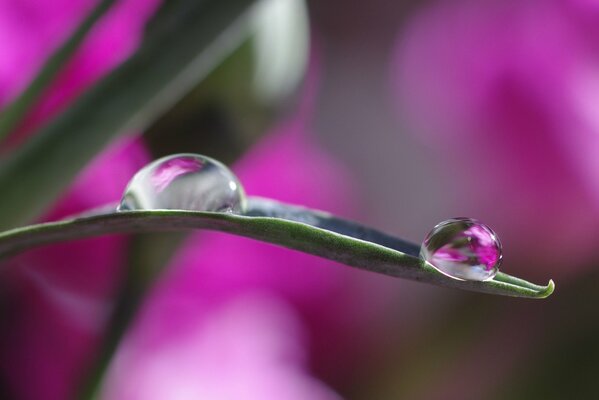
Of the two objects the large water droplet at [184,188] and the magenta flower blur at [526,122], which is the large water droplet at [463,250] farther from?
the magenta flower blur at [526,122]

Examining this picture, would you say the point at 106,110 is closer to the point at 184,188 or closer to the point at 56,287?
the point at 184,188

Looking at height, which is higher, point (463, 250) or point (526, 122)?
point (526, 122)

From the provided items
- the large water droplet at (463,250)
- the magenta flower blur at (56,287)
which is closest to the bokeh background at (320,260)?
the magenta flower blur at (56,287)

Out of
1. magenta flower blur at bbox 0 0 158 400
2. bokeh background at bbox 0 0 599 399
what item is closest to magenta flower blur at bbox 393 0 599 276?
bokeh background at bbox 0 0 599 399

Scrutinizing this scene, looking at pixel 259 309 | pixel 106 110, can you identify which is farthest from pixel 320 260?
pixel 106 110

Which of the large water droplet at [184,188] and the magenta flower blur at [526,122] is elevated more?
the magenta flower blur at [526,122]

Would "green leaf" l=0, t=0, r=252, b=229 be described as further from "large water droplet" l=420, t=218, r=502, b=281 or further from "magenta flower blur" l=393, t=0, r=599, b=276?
"magenta flower blur" l=393, t=0, r=599, b=276

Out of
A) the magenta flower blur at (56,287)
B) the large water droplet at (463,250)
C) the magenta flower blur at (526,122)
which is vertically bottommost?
the magenta flower blur at (56,287)
